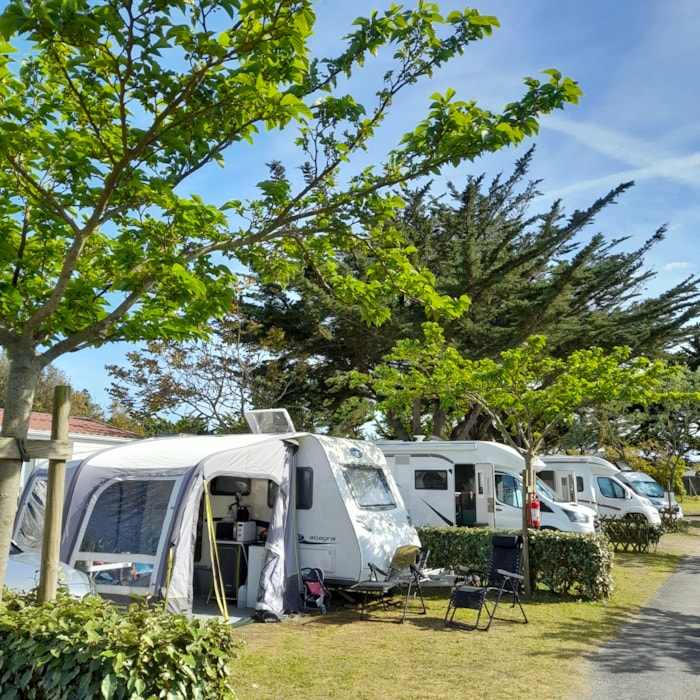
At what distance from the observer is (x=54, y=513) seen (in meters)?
4.62

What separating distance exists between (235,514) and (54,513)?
646cm

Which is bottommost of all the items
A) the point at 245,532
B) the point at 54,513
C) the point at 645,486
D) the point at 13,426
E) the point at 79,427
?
the point at 245,532

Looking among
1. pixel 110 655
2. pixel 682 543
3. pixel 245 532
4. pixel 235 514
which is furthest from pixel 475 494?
pixel 110 655

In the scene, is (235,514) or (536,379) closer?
(235,514)

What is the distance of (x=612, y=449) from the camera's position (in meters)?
31.7

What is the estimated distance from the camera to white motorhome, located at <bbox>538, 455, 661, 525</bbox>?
64.3 ft

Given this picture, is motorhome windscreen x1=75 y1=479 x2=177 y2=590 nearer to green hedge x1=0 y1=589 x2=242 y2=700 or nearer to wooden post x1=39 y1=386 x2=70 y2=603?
wooden post x1=39 y1=386 x2=70 y2=603

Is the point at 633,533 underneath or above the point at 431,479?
underneath

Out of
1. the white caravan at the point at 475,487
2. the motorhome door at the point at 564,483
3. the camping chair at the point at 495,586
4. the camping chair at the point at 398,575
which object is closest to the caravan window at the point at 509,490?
the white caravan at the point at 475,487

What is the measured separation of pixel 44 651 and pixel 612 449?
31045mm

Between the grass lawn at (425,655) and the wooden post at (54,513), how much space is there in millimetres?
2013

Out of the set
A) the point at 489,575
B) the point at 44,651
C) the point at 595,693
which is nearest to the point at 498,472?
the point at 489,575

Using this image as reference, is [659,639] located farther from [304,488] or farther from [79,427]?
[79,427]

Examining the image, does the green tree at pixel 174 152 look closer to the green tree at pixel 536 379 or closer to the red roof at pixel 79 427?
the green tree at pixel 536 379
